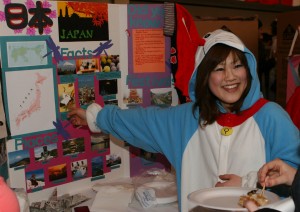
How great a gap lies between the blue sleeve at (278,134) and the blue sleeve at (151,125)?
294 mm

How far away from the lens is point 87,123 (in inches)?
60.6

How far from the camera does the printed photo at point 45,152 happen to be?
1.48 metres

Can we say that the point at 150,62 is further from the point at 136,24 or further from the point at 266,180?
the point at 266,180

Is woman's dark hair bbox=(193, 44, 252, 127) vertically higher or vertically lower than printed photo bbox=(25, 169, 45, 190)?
higher

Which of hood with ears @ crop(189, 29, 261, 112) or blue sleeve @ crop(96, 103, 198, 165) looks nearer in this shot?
hood with ears @ crop(189, 29, 261, 112)

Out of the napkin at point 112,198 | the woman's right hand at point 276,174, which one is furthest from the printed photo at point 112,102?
the woman's right hand at point 276,174

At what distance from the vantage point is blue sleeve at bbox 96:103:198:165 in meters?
1.51

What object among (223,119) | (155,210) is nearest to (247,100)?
(223,119)

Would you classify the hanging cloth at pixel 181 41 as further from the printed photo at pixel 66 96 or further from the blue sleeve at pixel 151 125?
the printed photo at pixel 66 96

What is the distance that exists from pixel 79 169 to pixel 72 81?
1.18ft

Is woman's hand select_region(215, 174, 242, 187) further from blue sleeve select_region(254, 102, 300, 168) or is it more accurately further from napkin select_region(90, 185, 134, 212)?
napkin select_region(90, 185, 134, 212)

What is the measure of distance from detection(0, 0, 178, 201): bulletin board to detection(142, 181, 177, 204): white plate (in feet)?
0.51

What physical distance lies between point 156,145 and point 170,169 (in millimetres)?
309

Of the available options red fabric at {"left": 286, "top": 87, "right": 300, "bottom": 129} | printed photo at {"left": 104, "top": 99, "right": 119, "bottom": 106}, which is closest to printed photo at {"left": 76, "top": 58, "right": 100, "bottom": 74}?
printed photo at {"left": 104, "top": 99, "right": 119, "bottom": 106}
